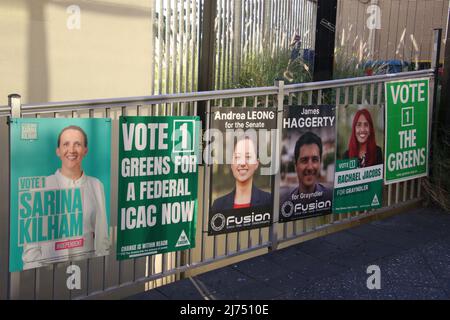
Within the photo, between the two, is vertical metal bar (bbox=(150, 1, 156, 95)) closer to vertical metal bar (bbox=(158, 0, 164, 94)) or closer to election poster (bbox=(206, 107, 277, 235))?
vertical metal bar (bbox=(158, 0, 164, 94))

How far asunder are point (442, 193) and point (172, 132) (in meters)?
3.88

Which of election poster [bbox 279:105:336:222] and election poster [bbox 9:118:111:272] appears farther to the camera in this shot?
election poster [bbox 279:105:336:222]

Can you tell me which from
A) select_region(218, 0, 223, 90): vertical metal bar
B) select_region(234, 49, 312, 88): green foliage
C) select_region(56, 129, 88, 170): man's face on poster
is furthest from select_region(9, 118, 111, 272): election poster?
Answer: select_region(234, 49, 312, 88): green foliage

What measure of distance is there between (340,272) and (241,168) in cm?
119

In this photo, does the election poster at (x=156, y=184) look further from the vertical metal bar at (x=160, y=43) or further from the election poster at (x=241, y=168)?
the vertical metal bar at (x=160, y=43)

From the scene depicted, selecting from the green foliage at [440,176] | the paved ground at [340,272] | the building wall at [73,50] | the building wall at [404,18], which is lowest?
the paved ground at [340,272]

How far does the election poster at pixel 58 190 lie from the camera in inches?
134

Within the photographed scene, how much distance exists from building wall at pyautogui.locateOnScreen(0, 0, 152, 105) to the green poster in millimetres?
2768

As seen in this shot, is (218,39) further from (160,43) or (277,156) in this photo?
(277,156)

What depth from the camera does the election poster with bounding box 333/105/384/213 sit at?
5184mm

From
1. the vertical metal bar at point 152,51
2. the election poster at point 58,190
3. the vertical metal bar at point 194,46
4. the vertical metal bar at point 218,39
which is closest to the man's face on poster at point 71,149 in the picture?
the election poster at point 58,190

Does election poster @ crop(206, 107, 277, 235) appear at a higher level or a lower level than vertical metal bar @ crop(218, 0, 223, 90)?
lower

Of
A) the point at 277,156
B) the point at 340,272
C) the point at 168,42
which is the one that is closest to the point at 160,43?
the point at 168,42

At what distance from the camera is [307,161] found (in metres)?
4.89
